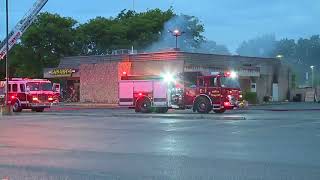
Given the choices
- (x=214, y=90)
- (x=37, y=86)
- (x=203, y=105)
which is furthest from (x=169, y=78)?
(x=37, y=86)

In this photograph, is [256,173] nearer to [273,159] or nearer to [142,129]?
[273,159]

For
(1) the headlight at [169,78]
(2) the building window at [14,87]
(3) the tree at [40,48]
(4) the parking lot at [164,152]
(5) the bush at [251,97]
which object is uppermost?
(3) the tree at [40,48]

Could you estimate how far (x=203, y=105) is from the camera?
34.4m

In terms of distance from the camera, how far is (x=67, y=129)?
23.2m

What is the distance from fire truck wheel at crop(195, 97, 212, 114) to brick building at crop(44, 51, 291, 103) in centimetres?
1538

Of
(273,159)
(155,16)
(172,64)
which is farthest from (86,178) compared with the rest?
(155,16)

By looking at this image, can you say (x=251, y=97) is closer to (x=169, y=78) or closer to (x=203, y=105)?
(x=169, y=78)

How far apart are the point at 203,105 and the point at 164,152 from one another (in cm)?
1984

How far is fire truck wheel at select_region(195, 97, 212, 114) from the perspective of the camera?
3409cm

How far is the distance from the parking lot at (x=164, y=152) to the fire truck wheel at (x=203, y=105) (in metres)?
10.6

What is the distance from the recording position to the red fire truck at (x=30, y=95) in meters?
41.5

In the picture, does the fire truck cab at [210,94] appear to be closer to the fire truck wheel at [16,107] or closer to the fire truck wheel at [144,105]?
the fire truck wheel at [144,105]

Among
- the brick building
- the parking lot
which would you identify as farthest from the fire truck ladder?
the parking lot

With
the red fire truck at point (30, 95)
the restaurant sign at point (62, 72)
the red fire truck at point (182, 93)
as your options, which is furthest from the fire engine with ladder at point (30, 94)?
the restaurant sign at point (62, 72)
